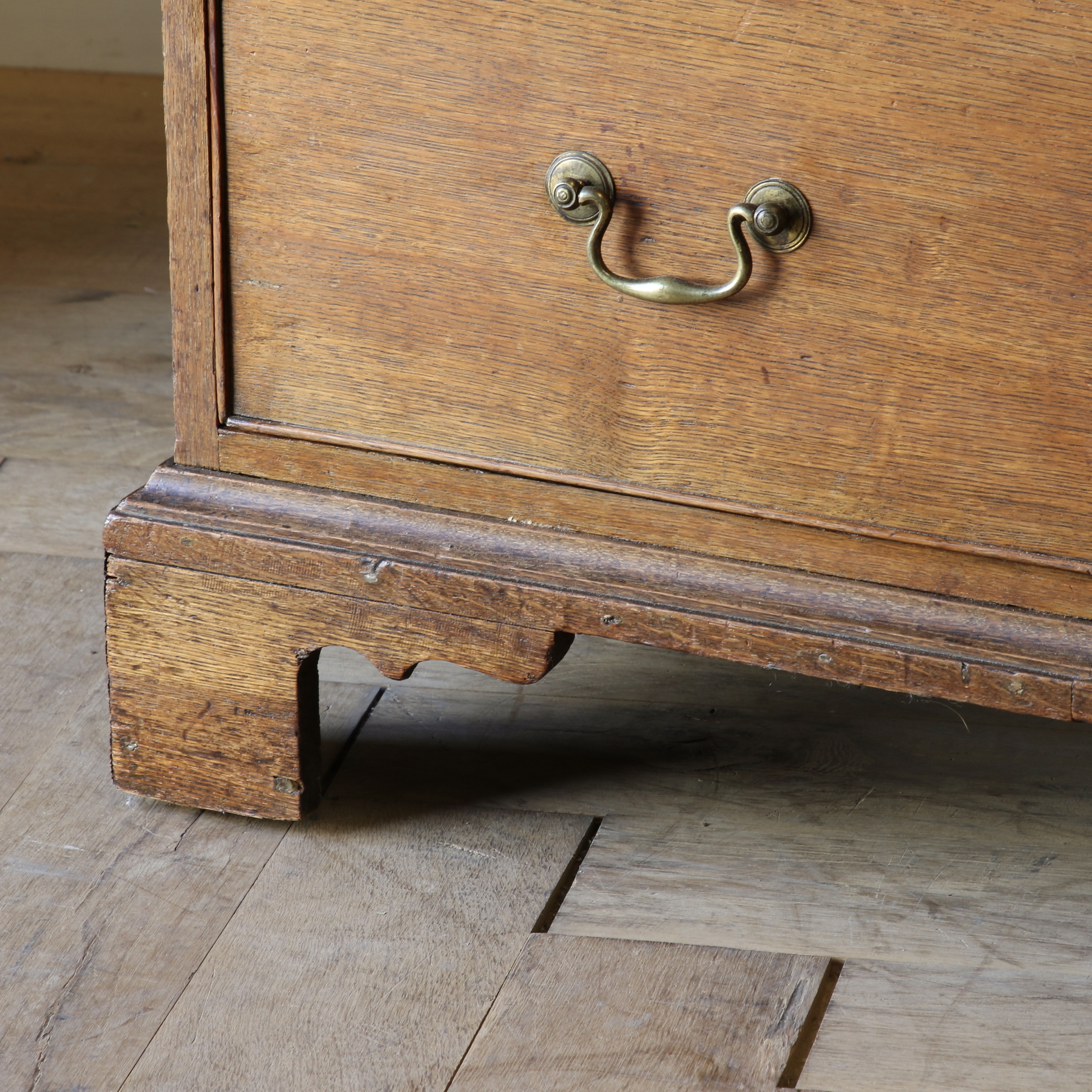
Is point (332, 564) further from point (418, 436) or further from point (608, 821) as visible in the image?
point (608, 821)

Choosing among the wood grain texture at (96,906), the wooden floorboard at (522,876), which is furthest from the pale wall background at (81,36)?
the wood grain texture at (96,906)

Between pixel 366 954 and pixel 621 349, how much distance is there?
1.14 feet

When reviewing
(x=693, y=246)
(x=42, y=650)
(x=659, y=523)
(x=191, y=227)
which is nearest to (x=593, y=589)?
(x=659, y=523)

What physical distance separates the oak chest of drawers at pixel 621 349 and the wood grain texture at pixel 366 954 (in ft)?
0.27

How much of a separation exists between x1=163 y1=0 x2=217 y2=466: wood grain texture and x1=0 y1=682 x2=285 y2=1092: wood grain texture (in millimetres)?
228

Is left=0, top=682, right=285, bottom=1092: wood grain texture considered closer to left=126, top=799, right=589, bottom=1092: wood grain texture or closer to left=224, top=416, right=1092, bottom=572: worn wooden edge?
left=126, top=799, right=589, bottom=1092: wood grain texture

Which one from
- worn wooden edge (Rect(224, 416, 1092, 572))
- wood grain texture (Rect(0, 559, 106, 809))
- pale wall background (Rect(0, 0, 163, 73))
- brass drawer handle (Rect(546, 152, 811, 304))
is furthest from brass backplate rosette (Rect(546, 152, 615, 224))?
pale wall background (Rect(0, 0, 163, 73))

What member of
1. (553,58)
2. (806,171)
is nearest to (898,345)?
(806,171)

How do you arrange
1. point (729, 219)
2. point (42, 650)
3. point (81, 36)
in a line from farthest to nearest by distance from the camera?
point (81, 36) < point (42, 650) < point (729, 219)

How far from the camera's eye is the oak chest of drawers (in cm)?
66

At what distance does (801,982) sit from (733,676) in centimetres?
33

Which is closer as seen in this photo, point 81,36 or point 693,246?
point 693,246

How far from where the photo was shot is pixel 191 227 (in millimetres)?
765

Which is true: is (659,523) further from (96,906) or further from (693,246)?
(96,906)
